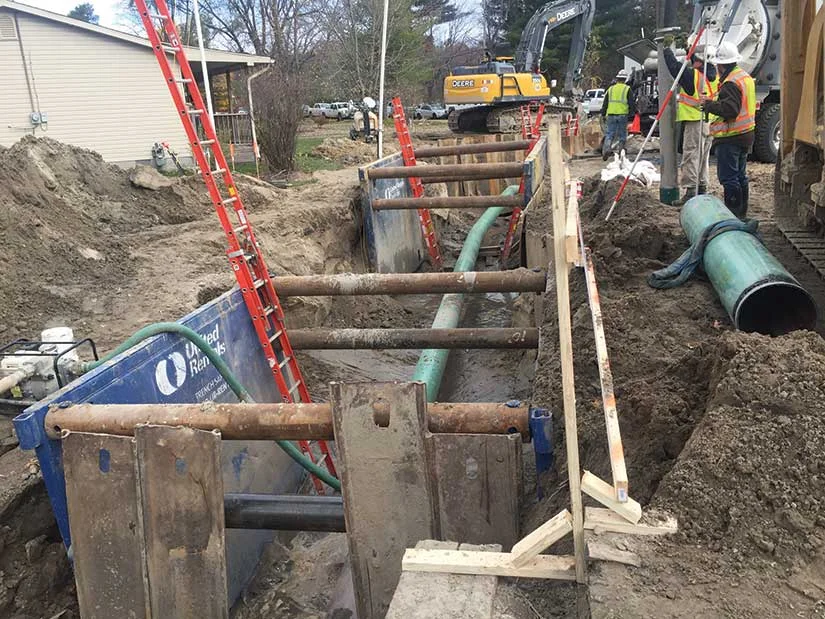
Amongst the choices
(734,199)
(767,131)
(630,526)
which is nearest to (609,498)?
(630,526)

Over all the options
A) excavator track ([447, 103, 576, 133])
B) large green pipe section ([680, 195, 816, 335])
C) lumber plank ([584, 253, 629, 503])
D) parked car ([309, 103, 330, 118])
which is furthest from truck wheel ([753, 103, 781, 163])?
parked car ([309, 103, 330, 118])

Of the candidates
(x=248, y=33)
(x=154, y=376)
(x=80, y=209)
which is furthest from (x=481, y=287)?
(x=248, y=33)

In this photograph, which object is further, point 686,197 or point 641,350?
point 686,197

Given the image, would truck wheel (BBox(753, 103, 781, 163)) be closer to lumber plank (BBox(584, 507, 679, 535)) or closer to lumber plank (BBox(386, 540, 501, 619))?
lumber plank (BBox(584, 507, 679, 535))

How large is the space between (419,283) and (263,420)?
2245 millimetres

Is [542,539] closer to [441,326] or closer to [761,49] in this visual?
[441,326]

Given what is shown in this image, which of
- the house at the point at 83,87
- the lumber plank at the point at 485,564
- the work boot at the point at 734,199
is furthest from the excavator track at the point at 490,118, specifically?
the lumber plank at the point at 485,564

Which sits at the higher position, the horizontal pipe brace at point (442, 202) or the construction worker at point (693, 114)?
the construction worker at point (693, 114)

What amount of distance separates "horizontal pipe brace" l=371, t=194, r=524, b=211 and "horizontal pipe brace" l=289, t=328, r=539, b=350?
11.7 feet

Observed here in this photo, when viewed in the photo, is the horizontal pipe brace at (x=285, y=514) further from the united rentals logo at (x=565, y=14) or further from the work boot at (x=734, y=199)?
the united rentals logo at (x=565, y=14)

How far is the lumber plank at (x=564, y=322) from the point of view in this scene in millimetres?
1906

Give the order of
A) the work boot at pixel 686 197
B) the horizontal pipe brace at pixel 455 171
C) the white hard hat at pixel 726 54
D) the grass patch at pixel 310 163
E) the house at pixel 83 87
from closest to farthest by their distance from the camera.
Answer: the white hard hat at pixel 726 54 < the work boot at pixel 686 197 < the horizontal pipe brace at pixel 455 171 < the grass patch at pixel 310 163 < the house at pixel 83 87

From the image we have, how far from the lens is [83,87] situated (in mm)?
18281

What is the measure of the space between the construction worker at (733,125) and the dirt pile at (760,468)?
5.31 meters
